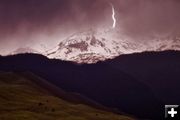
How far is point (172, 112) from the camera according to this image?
62.7ft
